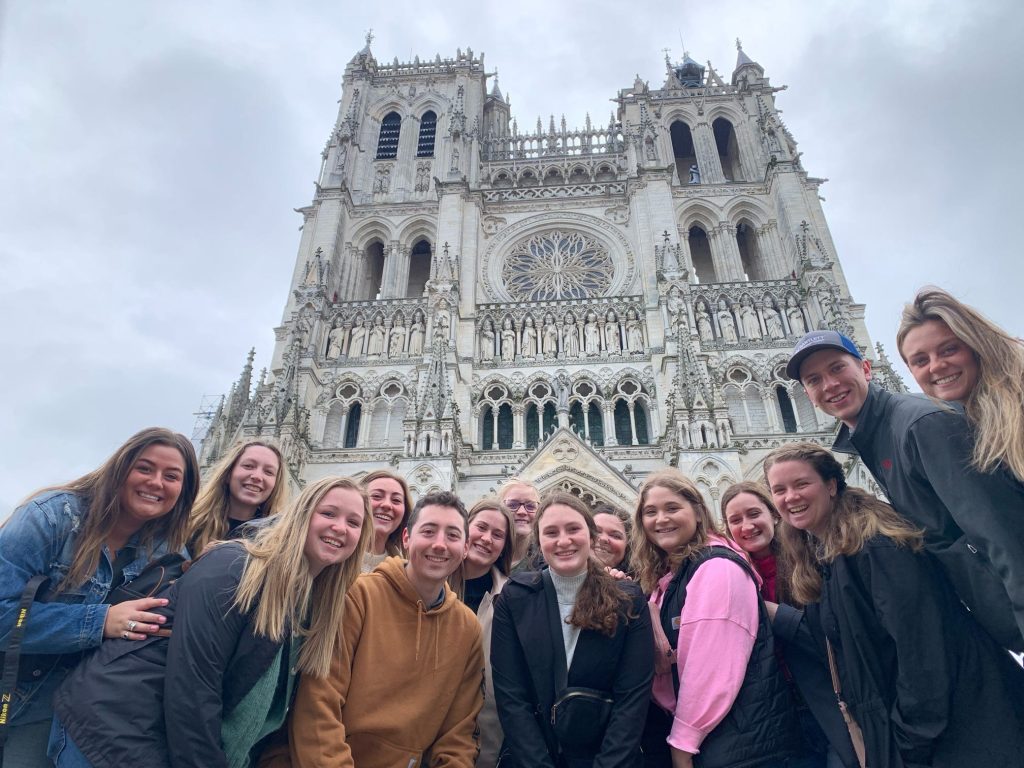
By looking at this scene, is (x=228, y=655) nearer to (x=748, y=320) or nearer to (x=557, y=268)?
(x=748, y=320)

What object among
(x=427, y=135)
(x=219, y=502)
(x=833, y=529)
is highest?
(x=427, y=135)

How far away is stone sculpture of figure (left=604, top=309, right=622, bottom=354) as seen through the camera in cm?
1998

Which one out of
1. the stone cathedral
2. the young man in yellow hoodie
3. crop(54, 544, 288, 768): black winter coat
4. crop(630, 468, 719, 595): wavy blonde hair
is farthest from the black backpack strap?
the stone cathedral

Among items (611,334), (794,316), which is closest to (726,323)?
(794,316)

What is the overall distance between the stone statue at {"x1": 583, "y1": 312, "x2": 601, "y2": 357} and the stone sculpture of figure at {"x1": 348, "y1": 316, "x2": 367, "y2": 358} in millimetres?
8185

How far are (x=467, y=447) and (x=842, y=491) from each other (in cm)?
1512

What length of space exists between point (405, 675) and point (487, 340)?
17827 mm

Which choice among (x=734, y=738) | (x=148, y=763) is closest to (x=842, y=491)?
(x=734, y=738)

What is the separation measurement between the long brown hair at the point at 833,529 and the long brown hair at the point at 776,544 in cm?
13

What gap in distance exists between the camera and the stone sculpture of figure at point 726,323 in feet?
65.0

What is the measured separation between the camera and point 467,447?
1789 centimetres

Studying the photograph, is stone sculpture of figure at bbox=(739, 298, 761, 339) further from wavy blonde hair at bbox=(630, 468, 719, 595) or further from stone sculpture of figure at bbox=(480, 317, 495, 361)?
wavy blonde hair at bbox=(630, 468, 719, 595)

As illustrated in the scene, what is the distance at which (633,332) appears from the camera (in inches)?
796

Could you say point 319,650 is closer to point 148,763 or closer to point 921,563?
point 148,763
